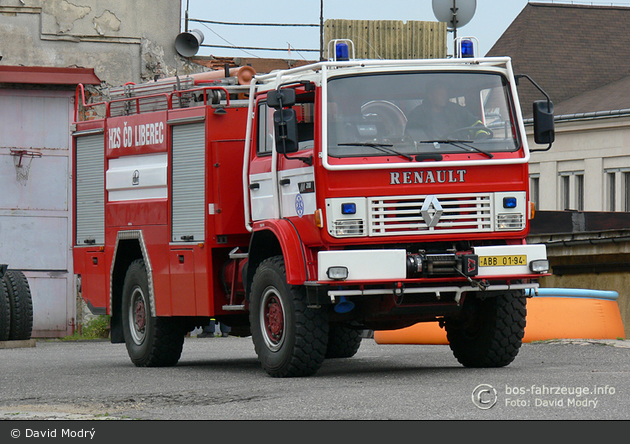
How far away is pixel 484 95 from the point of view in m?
12.5

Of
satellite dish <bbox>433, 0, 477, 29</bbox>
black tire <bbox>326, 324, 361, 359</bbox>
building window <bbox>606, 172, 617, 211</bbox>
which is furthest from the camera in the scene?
building window <bbox>606, 172, 617, 211</bbox>

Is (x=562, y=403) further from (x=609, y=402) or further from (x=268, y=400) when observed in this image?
(x=268, y=400)

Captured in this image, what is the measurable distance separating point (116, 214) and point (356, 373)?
402 centimetres

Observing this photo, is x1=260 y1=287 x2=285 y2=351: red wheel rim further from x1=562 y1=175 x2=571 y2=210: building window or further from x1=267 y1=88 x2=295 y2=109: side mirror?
x1=562 y1=175 x2=571 y2=210: building window

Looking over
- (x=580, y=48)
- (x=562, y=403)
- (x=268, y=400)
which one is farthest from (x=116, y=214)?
(x=580, y=48)

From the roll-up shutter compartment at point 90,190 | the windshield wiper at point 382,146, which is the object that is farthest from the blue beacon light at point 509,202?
the roll-up shutter compartment at point 90,190

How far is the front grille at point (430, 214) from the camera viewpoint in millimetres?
11766

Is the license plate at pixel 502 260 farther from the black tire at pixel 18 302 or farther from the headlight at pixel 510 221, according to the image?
the black tire at pixel 18 302

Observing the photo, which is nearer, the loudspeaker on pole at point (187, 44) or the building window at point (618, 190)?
the loudspeaker on pole at point (187, 44)

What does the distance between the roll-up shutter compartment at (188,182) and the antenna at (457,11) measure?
970 cm

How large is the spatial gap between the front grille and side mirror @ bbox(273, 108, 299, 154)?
35.1 inches

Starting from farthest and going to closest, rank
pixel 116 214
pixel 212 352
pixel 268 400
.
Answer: pixel 212 352 < pixel 116 214 < pixel 268 400

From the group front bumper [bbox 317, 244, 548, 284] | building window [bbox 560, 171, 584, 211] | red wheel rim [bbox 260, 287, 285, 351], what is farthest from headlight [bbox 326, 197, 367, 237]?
building window [bbox 560, 171, 584, 211]

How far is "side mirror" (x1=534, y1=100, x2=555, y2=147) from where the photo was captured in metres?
12.3
